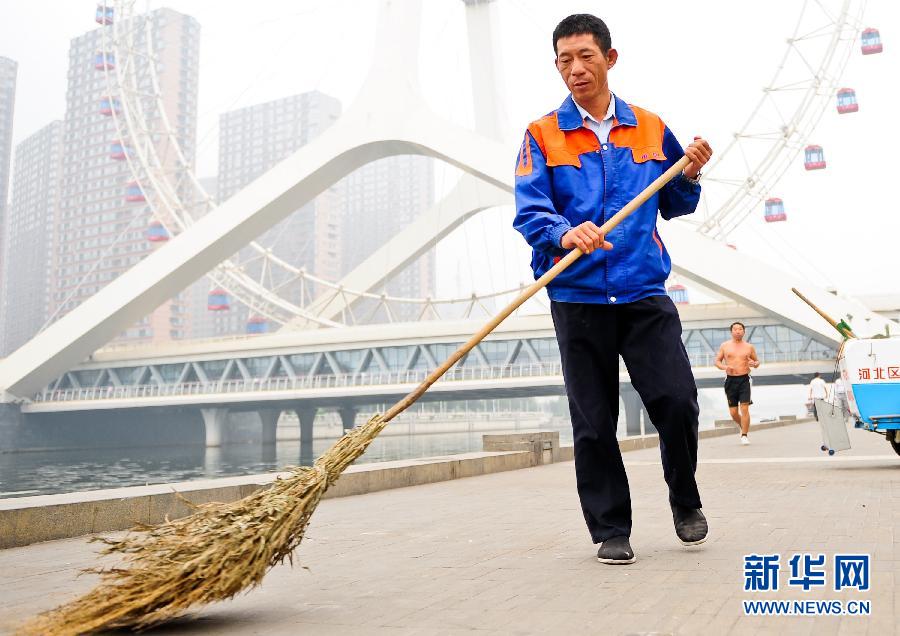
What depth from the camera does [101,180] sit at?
84.8 metres

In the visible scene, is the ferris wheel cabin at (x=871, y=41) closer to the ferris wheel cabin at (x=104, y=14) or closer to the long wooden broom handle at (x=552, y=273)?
the ferris wheel cabin at (x=104, y=14)

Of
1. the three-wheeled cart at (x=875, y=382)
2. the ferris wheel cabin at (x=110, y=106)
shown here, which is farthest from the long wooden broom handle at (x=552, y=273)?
the ferris wheel cabin at (x=110, y=106)

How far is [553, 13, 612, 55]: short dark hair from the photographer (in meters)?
2.96

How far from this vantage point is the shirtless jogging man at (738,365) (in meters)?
9.97

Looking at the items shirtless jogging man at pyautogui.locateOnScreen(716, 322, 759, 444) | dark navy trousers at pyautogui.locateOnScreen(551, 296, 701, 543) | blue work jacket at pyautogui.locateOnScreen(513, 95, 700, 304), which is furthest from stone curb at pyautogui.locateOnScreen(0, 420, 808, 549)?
shirtless jogging man at pyautogui.locateOnScreen(716, 322, 759, 444)

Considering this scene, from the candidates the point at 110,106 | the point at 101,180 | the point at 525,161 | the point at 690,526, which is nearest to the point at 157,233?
the point at 110,106

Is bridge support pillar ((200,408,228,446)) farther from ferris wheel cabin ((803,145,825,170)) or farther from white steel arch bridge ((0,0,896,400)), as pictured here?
ferris wheel cabin ((803,145,825,170))

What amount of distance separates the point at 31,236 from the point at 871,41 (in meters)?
83.0

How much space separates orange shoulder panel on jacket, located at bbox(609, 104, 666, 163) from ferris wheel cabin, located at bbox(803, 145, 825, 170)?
3504 centimetres

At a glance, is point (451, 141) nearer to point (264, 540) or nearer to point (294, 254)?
point (264, 540)

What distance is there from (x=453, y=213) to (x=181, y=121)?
179 ft

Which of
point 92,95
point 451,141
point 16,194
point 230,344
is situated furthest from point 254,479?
point 16,194

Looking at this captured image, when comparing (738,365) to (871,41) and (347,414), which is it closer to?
(871,41)

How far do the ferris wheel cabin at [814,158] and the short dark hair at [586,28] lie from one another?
3518cm
